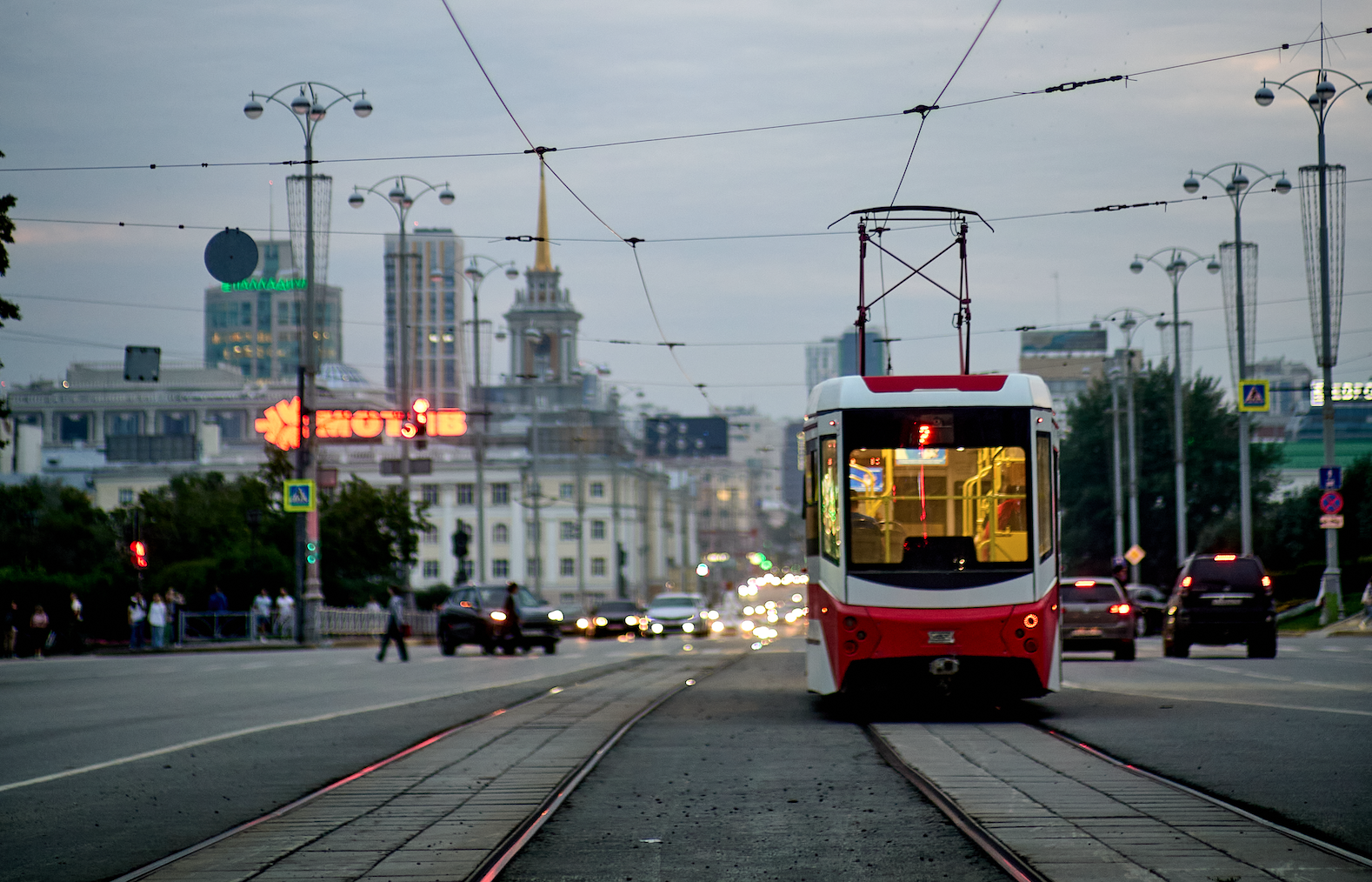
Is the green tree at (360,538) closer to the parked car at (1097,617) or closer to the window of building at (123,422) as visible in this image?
the parked car at (1097,617)

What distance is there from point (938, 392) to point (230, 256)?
1455cm

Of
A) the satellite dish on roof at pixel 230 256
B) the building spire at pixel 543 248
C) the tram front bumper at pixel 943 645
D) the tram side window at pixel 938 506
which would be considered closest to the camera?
the tram front bumper at pixel 943 645

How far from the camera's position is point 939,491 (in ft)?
51.3

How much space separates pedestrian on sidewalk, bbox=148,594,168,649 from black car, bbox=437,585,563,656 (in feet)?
29.0

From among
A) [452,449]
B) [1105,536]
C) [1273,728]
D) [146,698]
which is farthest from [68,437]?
[1273,728]

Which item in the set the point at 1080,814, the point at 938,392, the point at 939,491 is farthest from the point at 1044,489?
the point at 1080,814

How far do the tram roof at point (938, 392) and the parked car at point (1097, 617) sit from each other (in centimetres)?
1310

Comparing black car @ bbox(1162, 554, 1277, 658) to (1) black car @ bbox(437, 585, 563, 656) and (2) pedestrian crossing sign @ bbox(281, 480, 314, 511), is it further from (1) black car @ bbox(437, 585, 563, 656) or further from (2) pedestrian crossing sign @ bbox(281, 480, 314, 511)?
(2) pedestrian crossing sign @ bbox(281, 480, 314, 511)

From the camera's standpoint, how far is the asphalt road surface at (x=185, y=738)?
9.27m

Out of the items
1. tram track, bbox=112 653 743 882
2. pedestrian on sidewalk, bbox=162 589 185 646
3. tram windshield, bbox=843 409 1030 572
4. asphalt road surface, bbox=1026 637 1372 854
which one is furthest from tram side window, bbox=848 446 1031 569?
pedestrian on sidewalk, bbox=162 589 185 646

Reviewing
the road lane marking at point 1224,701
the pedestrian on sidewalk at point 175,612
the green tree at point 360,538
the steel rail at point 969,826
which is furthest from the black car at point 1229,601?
the green tree at point 360,538

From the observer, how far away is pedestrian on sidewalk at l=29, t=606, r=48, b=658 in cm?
3922

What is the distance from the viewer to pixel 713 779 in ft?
36.2

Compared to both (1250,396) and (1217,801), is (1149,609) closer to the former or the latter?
(1250,396)
